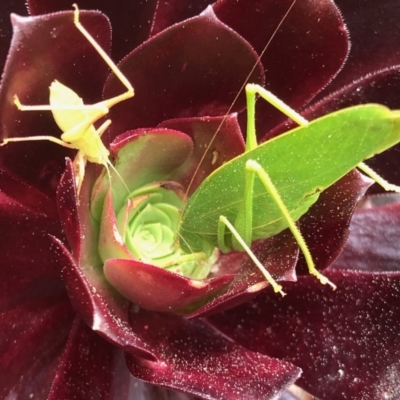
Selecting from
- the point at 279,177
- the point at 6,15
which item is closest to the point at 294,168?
the point at 279,177

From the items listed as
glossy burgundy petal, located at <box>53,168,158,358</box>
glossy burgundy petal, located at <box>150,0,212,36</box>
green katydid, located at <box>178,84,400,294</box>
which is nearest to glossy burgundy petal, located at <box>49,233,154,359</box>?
glossy burgundy petal, located at <box>53,168,158,358</box>

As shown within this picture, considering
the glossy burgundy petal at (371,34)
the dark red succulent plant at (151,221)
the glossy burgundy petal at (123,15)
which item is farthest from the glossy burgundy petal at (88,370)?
the glossy burgundy petal at (371,34)

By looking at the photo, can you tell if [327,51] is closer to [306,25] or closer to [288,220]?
[306,25]

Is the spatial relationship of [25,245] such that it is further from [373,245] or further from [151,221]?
[373,245]

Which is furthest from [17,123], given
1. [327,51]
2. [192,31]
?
[327,51]

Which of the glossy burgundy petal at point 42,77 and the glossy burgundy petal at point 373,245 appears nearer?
the glossy burgundy petal at point 42,77

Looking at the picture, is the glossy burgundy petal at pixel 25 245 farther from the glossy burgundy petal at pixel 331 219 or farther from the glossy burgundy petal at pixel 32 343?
the glossy burgundy petal at pixel 331 219

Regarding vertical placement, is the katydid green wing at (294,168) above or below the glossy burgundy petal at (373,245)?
above

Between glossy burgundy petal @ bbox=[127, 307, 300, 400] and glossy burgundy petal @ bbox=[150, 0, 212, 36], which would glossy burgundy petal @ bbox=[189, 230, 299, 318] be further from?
glossy burgundy petal @ bbox=[150, 0, 212, 36]
